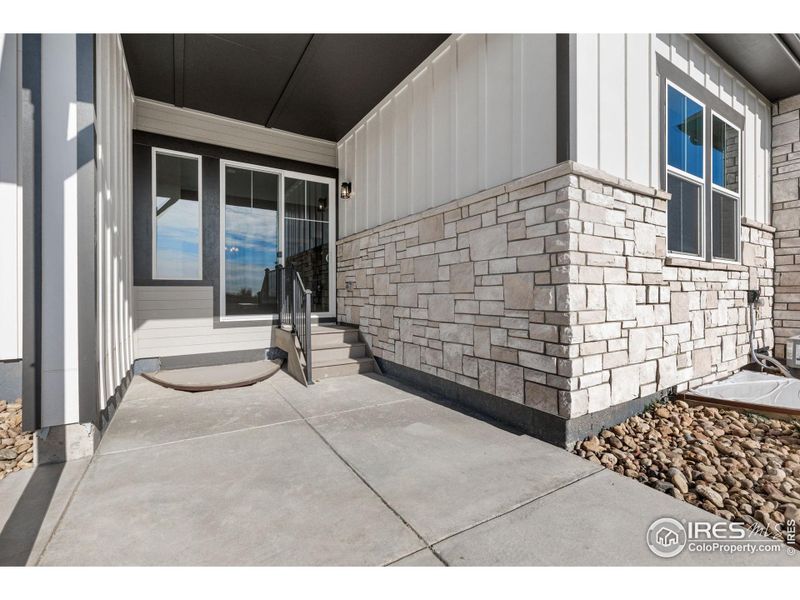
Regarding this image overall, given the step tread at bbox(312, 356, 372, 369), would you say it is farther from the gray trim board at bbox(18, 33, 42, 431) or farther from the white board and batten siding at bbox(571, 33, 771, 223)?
the white board and batten siding at bbox(571, 33, 771, 223)

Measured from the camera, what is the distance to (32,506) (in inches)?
66.0

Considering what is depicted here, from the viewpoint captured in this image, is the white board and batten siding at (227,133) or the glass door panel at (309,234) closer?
the white board and batten siding at (227,133)

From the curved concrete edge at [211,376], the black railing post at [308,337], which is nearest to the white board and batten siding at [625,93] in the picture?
the black railing post at [308,337]

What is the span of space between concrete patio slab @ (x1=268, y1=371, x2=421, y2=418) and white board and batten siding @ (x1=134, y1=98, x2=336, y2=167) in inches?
126

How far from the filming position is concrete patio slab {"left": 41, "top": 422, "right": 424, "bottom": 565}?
4.52ft

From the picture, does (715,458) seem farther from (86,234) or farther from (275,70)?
(275,70)

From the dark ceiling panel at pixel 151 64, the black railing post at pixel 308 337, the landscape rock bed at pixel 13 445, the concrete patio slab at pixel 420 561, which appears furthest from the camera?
the black railing post at pixel 308 337

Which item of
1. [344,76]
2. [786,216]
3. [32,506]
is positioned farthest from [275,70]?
[786,216]

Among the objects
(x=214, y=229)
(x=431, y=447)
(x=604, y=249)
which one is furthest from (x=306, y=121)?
(x=431, y=447)

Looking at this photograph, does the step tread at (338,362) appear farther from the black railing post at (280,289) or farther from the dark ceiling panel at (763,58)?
→ the dark ceiling panel at (763,58)

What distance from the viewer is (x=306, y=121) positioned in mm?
4910

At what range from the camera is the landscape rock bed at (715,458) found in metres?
1.70

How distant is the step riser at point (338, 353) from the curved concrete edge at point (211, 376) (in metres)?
0.57
